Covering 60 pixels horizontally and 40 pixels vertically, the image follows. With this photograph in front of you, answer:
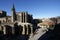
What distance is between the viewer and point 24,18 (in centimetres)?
6012

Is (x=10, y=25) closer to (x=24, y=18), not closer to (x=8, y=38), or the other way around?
(x=8, y=38)

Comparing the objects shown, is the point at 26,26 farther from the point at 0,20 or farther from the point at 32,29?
the point at 0,20

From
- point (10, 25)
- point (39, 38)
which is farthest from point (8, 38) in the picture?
point (39, 38)

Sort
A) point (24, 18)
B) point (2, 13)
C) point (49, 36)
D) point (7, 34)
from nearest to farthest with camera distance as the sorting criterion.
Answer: point (49, 36) < point (7, 34) < point (24, 18) < point (2, 13)

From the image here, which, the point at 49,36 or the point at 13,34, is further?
the point at 13,34

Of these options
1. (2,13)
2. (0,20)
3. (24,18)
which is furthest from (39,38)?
(2,13)

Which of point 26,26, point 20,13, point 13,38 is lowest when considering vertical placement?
point 13,38

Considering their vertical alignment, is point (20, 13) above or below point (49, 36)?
above

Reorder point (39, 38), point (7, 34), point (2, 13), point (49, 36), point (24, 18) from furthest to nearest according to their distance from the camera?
point (2, 13) < point (24, 18) < point (7, 34) < point (49, 36) < point (39, 38)

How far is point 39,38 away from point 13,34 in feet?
43.9

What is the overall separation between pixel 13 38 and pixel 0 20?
86.1ft

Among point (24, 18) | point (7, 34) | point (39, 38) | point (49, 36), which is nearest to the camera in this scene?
point (39, 38)

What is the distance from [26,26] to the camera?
150ft

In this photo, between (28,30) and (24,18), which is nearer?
(28,30)
